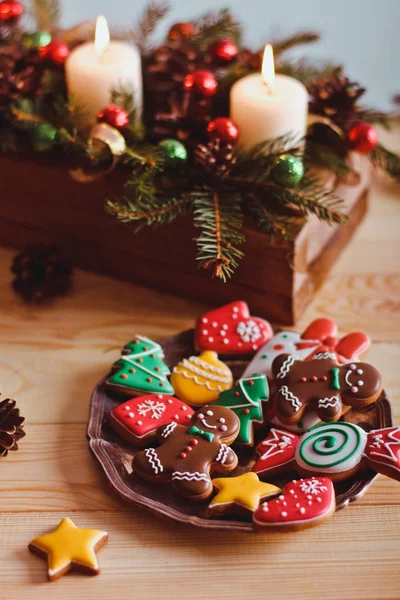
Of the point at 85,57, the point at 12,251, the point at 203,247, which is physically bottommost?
the point at 12,251

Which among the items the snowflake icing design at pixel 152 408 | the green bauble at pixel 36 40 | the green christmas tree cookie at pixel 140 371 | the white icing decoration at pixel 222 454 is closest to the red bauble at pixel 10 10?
the green bauble at pixel 36 40

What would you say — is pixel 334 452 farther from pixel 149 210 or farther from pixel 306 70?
pixel 306 70

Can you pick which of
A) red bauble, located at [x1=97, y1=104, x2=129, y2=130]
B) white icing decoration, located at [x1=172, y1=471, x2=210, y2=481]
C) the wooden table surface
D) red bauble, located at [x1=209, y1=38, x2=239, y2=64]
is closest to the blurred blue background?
red bauble, located at [x1=209, y1=38, x2=239, y2=64]

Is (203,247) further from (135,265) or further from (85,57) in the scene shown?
(85,57)

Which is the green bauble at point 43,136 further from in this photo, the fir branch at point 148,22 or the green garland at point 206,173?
the fir branch at point 148,22

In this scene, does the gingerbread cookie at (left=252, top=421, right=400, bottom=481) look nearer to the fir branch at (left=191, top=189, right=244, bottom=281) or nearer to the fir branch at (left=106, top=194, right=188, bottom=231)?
the fir branch at (left=191, top=189, right=244, bottom=281)

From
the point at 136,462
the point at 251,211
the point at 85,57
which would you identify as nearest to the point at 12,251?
the point at 85,57

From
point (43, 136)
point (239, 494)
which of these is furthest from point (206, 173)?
point (239, 494)
